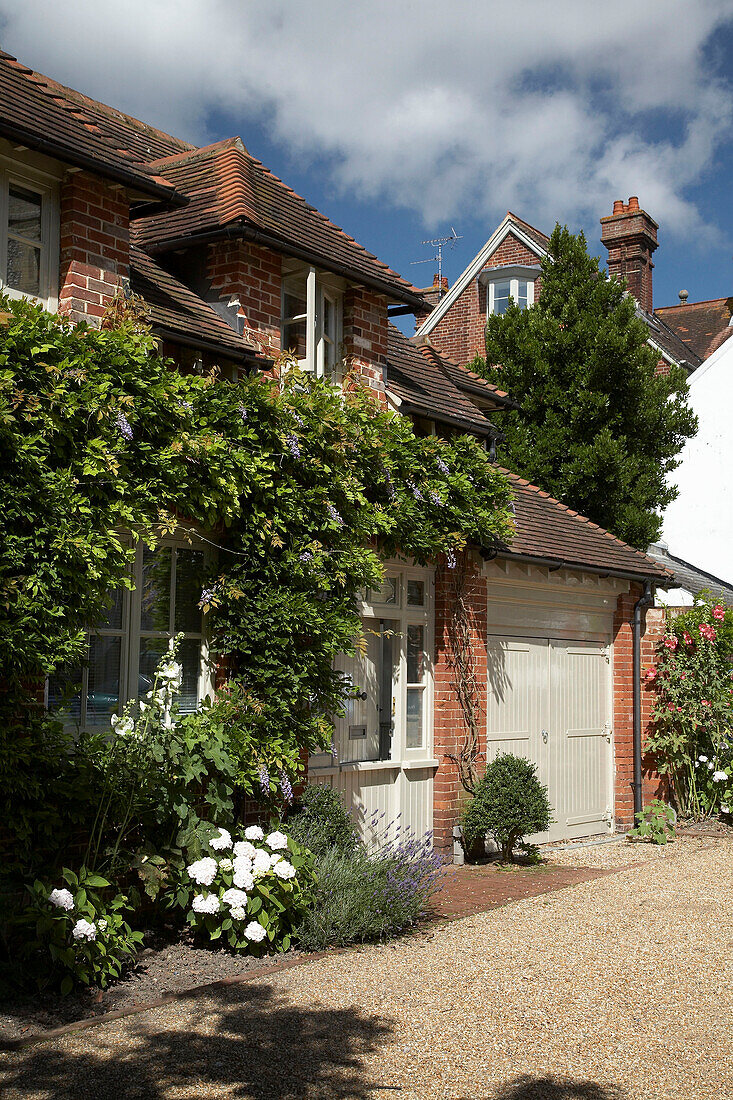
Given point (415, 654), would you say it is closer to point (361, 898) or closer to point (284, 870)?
point (361, 898)

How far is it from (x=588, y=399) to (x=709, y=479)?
8.07m

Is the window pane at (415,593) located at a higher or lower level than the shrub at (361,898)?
higher

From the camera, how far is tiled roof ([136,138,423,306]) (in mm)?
8859

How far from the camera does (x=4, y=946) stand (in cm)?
565

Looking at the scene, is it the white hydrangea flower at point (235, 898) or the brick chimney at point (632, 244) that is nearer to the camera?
the white hydrangea flower at point (235, 898)

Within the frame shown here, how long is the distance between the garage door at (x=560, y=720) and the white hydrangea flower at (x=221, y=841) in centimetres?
482

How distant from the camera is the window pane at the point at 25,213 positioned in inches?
281

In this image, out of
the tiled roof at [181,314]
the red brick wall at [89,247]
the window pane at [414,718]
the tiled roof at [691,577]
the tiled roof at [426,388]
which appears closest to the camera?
the red brick wall at [89,247]

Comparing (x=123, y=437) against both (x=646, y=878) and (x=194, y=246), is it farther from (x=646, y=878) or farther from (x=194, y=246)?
(x=646, y=878)

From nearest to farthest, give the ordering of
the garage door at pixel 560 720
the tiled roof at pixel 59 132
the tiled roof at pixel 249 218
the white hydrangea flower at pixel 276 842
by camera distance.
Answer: the tiled roof at pixel 59 132 < the white hydrangea flower at pixel 276 842 < the tiled roof at pixel 249 218 < the garage door at pixel 560 720

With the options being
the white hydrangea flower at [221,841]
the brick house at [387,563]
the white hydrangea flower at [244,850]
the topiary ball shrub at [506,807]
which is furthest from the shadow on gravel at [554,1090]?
the topiary ball shrub at [506,807]

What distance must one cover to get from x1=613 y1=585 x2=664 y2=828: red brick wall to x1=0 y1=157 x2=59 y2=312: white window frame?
28.7 ft

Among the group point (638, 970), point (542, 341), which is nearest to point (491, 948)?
point (638, 970)

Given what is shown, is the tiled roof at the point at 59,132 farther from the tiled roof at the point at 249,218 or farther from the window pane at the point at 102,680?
the window pane at the point at 102,680
